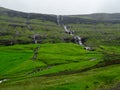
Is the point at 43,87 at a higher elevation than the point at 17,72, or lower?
higher

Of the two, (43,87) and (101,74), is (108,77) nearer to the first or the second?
(101,74)

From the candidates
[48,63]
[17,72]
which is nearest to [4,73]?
[17,72]

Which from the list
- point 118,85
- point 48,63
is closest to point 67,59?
point 48,63

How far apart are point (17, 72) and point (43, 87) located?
7368cm

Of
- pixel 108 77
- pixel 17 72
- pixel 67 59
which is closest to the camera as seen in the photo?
pixel 108 77

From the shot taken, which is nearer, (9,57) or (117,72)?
(117,72)

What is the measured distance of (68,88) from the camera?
6419cm

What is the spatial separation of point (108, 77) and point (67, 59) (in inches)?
3761

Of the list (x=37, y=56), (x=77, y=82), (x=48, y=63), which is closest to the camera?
(x=77, y=82)

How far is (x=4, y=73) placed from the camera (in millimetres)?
137500

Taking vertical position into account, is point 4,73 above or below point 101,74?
below

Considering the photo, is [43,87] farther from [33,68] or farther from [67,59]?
[67,59]

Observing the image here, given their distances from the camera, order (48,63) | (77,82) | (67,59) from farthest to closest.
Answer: (67,59), (48,63), (77,82)

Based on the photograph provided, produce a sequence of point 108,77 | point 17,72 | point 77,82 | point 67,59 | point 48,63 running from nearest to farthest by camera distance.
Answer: point 77,82 → point 108,77 → point 17,72 → point 48,63 → point 67,59
